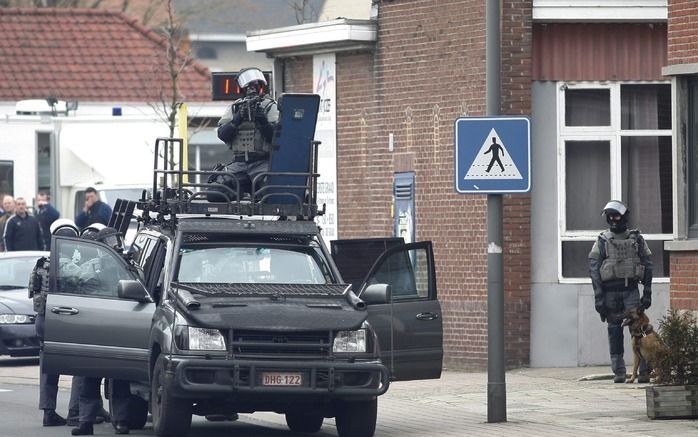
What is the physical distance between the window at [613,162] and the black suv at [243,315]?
511cm

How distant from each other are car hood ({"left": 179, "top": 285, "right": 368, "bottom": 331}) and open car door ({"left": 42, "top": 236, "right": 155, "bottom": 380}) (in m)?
0.93

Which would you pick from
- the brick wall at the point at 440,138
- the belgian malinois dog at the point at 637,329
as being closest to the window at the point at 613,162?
the brick wall at the point at 440,138

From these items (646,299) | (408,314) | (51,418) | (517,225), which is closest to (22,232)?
(517,225)

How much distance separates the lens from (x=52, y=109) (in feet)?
96.8

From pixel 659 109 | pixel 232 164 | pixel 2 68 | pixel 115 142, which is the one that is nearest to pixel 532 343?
pixel 659 109

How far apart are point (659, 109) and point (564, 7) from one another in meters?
1.67

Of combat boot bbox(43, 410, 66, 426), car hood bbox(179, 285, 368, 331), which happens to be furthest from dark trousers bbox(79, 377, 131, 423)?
car hood bbox(179, 285, 368, 331)

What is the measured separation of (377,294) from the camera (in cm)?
1362

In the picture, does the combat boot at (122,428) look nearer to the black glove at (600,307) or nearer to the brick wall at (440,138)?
the black glove at (600,307)

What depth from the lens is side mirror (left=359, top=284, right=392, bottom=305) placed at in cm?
1360

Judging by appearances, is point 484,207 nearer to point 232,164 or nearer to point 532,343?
point 532,343

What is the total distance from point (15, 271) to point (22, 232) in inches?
176

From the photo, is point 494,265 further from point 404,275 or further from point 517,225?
point 517,225

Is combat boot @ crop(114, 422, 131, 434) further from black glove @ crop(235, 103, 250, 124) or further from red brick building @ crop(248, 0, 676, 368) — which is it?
red brick building @ crop(248, 0, 676, 368)
